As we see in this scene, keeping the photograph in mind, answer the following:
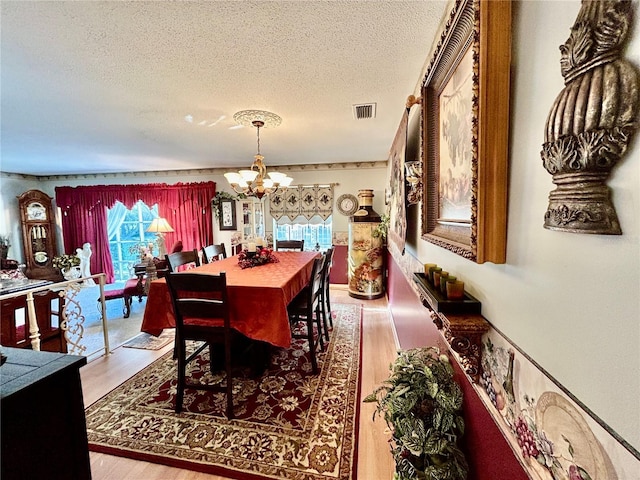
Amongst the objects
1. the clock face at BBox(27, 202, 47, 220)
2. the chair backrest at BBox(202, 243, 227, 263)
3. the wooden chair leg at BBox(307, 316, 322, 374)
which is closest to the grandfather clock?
the clock face at BBox(27, 202, 47, 220)

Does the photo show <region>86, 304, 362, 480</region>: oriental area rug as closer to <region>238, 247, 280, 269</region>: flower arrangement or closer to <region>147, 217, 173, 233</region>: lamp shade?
<region>238, 247, 280, 269</region>: flower arrangement

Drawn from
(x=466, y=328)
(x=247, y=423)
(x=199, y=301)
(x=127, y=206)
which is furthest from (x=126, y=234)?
(x=466, y=328)

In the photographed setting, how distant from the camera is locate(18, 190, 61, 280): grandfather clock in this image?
18.5 feet

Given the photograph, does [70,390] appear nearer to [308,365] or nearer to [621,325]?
[621,325]

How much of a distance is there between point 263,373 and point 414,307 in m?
1.40

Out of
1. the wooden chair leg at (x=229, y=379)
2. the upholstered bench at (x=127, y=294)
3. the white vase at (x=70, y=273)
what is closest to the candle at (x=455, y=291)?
the wooden chair leg at (x=229, y=379)

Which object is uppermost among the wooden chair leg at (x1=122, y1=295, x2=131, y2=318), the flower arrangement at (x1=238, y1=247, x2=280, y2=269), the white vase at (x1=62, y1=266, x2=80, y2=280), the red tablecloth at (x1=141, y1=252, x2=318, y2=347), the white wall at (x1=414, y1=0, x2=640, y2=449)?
the white wall at (x1=414, y1=0, x2=640, y2=449)

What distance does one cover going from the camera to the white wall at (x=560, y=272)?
1.32 ft

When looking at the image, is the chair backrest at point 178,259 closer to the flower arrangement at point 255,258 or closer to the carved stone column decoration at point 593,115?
the flower arrangement at point 255,258

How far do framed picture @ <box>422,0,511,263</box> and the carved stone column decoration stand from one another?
243mm

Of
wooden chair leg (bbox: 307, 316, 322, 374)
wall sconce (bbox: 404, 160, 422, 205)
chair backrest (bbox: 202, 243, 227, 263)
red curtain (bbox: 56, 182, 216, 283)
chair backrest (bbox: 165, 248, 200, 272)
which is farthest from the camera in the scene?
red curtain (bbox: 56, 182, 216, 283)

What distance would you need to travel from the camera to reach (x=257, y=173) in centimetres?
298

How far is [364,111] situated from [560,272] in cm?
239

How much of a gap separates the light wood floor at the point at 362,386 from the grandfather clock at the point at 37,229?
458 centimetres
